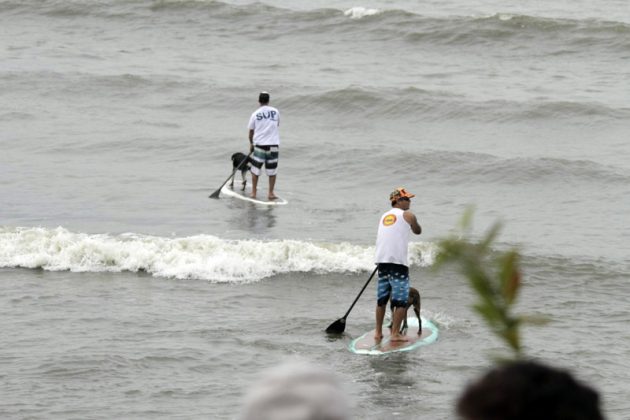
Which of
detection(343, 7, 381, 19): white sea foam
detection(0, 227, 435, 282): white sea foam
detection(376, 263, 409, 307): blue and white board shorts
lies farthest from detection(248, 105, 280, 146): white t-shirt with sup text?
detection(343, 7, 381, 19): white sea foam

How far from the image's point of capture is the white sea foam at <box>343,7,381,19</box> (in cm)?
3313

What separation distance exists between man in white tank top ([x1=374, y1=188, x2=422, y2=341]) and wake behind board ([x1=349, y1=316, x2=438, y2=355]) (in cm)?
8

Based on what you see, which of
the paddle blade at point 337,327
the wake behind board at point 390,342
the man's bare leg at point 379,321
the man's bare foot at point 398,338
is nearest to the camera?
the wake behind board at point 390,342

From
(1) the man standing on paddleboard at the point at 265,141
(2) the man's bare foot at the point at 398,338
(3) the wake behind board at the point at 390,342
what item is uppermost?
(1) the man standing on paddleboard at the point at 265,141

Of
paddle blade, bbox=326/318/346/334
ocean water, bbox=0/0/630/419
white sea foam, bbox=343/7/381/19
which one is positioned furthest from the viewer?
white sea foam, bbox=343/7/381/19

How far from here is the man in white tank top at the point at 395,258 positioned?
34.6ft

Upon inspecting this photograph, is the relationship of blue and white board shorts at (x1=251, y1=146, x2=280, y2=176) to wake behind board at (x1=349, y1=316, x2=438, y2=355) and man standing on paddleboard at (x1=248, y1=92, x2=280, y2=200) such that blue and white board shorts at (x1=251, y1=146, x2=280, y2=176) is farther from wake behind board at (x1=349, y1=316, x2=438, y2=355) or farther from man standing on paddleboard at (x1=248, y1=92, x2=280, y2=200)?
wake behind board at (x1=349, y1=316, x2=438, y2=355)

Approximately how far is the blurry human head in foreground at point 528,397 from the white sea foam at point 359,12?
31.6 metres

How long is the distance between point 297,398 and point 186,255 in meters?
11.9

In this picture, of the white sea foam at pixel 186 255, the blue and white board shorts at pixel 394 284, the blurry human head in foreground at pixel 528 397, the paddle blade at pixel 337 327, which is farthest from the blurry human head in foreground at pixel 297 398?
the white sea foam at pixel 186 255

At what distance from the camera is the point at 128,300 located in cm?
1210

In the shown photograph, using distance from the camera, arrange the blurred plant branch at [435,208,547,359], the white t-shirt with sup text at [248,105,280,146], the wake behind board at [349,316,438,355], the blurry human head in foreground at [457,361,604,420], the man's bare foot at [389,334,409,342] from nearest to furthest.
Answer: the blurry human head in foreground at [457,361,604,420] < the blurred plant branch at [435,208,547,359] < the wake behind board at [349,316,438,355] < the man's bare foot at [389,334,409,342] < the white t-shirt with sup text at [248,105,280,146]

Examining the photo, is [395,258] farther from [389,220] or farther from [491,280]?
[491,280]

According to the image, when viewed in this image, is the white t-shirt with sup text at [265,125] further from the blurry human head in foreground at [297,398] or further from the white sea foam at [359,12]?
the white sea foam at [359,12]
